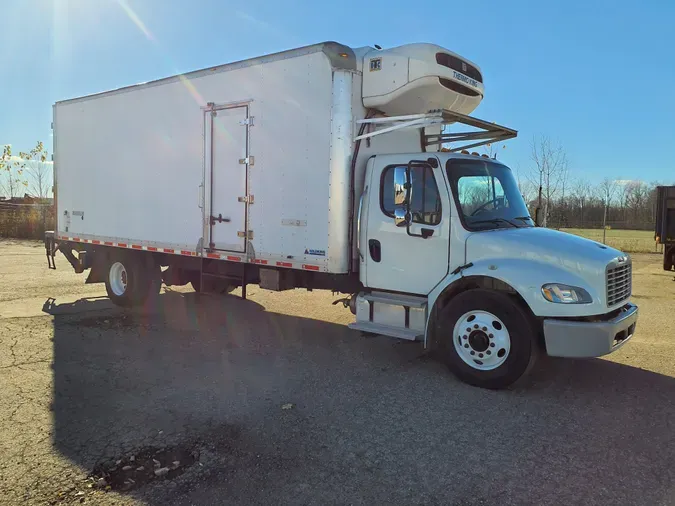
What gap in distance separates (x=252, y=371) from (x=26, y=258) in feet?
48.3

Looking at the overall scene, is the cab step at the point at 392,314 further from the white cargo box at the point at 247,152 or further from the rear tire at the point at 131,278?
the rear tire at the point at 131,278

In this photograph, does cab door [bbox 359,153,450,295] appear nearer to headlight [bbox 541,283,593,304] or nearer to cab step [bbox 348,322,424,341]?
cab step [bbox 348,322,424,341]

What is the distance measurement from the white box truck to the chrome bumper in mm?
13

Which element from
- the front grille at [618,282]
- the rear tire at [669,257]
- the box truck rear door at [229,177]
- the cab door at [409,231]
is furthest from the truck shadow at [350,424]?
the rear tire at [669,257]

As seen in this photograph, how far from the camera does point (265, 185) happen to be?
23.6ft

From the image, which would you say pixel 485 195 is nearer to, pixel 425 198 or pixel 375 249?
pixel 425 198

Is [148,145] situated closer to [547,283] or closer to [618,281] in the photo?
[547,283]

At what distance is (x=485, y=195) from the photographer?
20.4ft

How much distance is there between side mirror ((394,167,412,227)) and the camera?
602 cm

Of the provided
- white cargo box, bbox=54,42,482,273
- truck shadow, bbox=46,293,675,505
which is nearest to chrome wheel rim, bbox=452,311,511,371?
truck shadow, bbox=46,293,675,505

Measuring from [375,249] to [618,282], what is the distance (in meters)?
2.63

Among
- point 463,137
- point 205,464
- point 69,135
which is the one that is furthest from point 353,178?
point 69,135

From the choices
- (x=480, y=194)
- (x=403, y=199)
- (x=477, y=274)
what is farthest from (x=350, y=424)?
(x=480, y=194)

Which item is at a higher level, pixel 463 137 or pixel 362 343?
pixel 463 137
